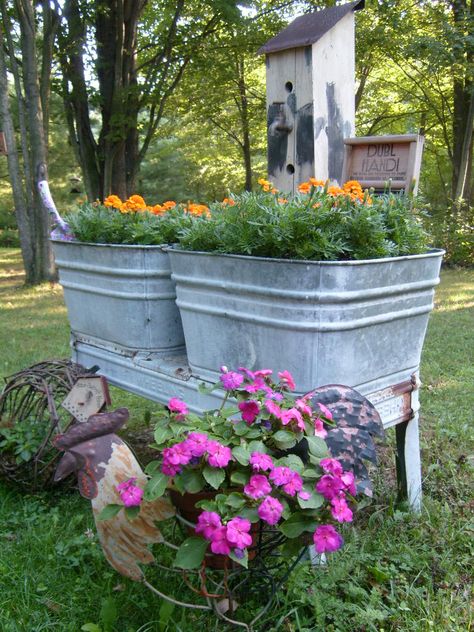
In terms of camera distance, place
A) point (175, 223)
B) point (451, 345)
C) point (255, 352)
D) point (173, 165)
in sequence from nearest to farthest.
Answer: point (255, 352)
point (175, 223)
point (451, 345)
point (173, 165)

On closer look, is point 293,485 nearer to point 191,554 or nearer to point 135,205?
point 191,554

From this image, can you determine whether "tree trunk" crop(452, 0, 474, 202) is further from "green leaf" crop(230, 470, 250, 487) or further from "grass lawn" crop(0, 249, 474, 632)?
"green leaf" crop(230, 470, 250, 487)

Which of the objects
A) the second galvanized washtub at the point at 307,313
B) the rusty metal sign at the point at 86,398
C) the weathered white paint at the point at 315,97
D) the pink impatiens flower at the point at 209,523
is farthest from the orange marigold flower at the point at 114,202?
the pink impatiens flower at the point at 209,523

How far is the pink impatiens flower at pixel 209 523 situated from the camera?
4.07 feet

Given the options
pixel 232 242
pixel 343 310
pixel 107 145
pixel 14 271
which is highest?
pixel 107 145

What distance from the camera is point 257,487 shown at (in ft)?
4.24

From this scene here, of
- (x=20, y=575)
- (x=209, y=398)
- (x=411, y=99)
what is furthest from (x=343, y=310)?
(x=411, y=99)

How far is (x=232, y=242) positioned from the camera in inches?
71.9

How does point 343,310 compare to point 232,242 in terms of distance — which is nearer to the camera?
point 343,310

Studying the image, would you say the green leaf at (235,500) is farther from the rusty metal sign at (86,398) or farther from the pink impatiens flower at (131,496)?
the rusty metal sign at (86,398)

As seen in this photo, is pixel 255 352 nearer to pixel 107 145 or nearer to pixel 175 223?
pixel 175 223

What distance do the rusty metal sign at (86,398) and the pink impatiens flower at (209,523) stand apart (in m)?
1.03

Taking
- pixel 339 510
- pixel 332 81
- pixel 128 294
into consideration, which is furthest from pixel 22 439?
pixel 332 81

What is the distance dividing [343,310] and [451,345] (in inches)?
143
